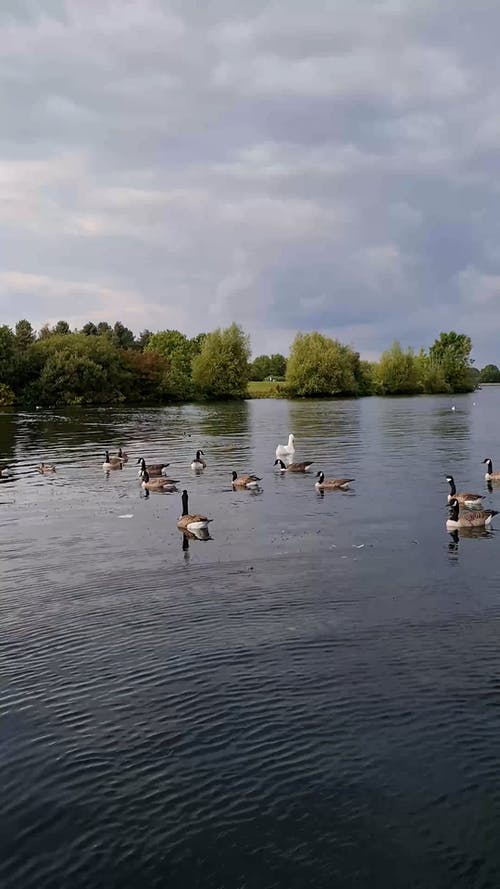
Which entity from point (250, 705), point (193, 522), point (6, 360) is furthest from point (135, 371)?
point (250, 705)

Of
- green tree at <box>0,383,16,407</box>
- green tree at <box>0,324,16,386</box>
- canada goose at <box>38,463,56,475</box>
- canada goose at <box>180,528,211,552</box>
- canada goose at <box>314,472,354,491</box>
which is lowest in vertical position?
canada goose at <box>180,528,211,552</box>

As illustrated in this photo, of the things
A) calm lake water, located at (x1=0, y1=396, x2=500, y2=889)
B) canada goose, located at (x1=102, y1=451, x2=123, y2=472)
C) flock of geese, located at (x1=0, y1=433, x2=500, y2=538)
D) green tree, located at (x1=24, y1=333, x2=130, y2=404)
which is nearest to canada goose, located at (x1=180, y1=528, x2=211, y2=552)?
flock of geese, located at (x1=0, y1=433, x2=500, y2=538)

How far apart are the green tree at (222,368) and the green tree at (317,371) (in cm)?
1382

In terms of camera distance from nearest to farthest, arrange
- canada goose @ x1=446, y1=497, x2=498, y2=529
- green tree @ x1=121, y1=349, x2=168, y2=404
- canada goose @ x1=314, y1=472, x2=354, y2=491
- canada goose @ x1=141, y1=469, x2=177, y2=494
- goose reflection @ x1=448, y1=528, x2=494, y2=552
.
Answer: goose reflection @ x1=448, y1=528, x2=494, y2=552 < canada goose @ x1=446, y1=497, x2=498, y2=529 < canada goose @ x1=314, y1=472, x2=354, y2=491 < canada goose @ x1=141, y1=469, x2=177, y2=494 < green tree @ x1=121, y1=349, x2=168, y2=404

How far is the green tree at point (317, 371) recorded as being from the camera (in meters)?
189

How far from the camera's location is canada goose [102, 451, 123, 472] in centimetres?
4969

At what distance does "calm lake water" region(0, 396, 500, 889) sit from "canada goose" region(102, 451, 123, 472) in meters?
17.1

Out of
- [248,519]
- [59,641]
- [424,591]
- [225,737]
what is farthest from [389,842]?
[248,519]

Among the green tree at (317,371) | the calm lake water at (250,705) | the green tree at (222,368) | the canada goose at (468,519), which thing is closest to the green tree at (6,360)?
the green tree at (222,368)

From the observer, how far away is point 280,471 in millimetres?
48656

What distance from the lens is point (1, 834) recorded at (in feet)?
36.9

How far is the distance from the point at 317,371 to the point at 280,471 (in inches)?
5642

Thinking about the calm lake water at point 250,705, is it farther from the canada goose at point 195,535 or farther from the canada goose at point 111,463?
the canada goose at point 111,463

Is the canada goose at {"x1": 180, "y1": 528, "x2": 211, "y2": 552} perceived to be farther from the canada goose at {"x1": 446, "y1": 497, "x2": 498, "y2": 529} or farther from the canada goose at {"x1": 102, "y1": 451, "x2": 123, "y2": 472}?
the canada goose at {"x1": 102, "y1": 451, "x2": 123, "y2": 472}
